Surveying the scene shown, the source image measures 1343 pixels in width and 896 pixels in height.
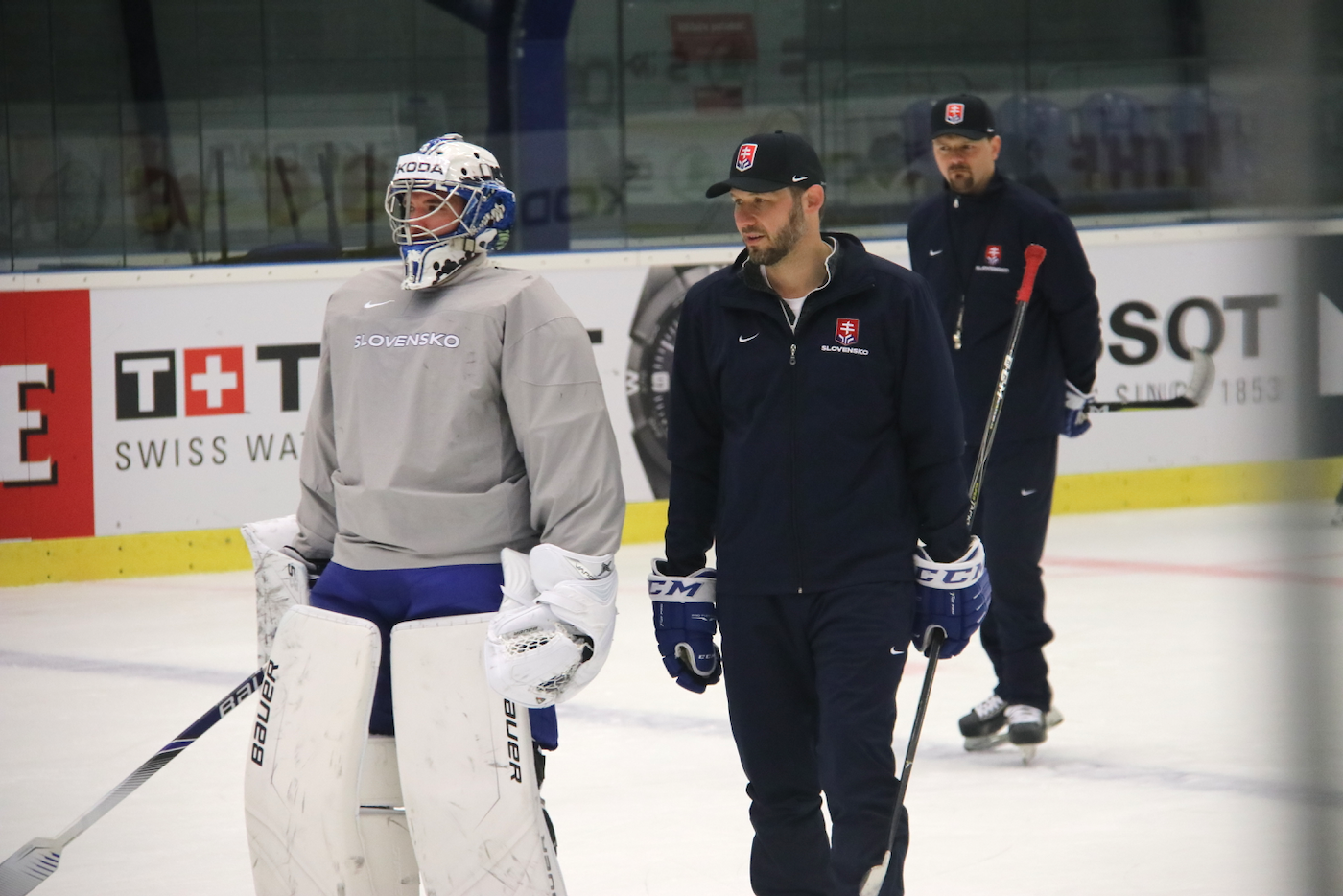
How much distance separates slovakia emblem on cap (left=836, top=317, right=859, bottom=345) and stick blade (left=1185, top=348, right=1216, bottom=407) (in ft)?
9.67

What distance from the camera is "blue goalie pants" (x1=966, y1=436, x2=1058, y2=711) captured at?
4.40 m

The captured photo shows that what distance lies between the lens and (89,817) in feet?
10.4

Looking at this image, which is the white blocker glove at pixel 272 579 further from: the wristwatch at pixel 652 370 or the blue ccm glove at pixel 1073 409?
the wristwatch at pixel 652 370

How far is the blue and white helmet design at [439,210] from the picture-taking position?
269 cm

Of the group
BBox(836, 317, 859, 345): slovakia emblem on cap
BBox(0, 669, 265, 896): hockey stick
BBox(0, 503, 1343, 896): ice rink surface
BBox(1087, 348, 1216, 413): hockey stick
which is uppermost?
BBox(836, 317, 859, 345): slovakia emblem on cap

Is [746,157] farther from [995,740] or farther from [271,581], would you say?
[995,740]

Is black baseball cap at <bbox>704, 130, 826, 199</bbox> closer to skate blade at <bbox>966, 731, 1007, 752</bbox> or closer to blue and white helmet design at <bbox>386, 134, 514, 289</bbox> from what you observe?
blue and white helmet design at <bbox>386, 134, 514, 289</bbox>

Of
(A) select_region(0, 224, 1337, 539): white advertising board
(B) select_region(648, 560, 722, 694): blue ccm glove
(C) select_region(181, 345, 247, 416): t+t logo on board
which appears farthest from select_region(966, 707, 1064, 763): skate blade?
(C) select_region(181, 345, 247, 416): t+t logo on board

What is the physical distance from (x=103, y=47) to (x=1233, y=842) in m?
6.59

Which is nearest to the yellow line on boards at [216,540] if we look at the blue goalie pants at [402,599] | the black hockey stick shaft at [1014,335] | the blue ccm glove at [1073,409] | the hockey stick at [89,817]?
the blue ccm glove at [1073,409]

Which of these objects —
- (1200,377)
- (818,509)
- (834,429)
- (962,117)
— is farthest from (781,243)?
(1200,377)

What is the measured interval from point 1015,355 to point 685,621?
183 cm

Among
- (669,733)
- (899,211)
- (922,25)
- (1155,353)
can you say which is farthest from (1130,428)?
(669,733)

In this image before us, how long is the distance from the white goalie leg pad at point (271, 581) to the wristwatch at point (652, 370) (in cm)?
534
